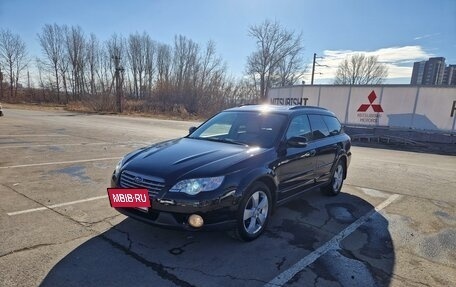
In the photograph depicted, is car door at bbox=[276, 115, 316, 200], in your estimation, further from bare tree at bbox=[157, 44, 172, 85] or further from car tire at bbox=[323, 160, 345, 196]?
bare tree at bbox=[157, 44, 172, 85]

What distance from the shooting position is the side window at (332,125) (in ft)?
18.8

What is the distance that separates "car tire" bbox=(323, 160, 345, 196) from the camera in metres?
5.72

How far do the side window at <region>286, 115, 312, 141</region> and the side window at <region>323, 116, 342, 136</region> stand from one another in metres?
0.88

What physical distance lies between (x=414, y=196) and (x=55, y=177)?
23.9ft

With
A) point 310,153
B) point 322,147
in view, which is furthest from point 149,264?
point 322,147

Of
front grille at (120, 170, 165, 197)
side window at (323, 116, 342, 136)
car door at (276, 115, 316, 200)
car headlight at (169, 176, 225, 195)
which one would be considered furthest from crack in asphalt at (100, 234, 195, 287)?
side window at (323, 116, 342, 136)

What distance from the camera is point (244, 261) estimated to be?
325cm

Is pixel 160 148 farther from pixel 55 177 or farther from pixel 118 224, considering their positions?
pixel 55 177

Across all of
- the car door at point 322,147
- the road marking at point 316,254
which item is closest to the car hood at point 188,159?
the road marking at point 316,254

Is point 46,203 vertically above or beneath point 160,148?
beneath

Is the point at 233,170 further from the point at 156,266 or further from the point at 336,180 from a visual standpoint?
the point at 336,180

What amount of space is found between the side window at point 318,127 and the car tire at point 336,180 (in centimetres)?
77

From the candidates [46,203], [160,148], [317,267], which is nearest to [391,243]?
[317,267]

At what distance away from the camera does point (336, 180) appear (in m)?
5.89
